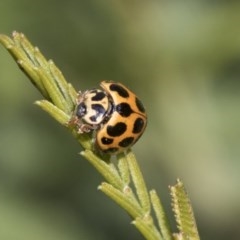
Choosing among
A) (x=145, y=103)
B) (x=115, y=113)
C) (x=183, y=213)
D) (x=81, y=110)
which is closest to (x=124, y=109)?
(x=115, y=113)

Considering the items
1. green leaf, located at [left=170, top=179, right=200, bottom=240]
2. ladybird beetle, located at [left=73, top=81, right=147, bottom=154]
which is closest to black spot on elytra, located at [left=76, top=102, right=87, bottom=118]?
ladybird beetle, located at [left=73, top=81, right=147, bottom=154]

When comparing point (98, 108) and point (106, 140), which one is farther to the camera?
point (98, 108)

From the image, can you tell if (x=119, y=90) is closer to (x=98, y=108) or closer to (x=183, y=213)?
(x=98, y=108)

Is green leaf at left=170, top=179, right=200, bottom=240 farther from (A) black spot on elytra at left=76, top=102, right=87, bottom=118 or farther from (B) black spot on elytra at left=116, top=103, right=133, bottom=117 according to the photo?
(B) black spot on elytra at left=116, top=103, right=133, bottom=117

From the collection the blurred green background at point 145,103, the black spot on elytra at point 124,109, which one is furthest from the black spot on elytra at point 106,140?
the blurred green background at point 145,103

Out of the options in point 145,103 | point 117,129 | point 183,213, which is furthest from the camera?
point 145,103
